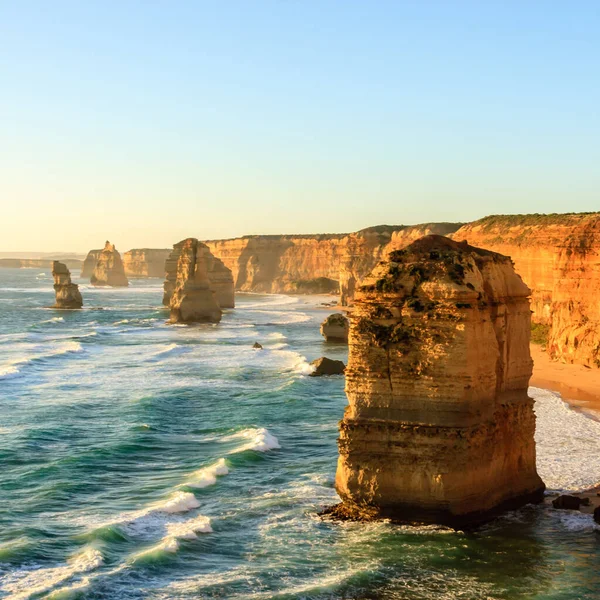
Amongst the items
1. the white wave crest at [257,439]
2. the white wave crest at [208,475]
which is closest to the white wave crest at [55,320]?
the white wave crest at [257,439]

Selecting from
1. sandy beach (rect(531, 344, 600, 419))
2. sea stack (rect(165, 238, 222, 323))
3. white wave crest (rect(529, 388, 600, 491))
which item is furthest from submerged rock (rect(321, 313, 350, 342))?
white wave crest (rect(529, 388, 600, 491))

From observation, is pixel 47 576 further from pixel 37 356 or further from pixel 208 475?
pixel 37 356

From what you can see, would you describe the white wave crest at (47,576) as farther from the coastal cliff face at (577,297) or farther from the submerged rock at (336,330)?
the submerged rock at (336,330)

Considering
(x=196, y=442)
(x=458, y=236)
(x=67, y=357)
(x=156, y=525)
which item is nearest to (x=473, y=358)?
(x=156, y=525)

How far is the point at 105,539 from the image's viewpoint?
19.9 meters

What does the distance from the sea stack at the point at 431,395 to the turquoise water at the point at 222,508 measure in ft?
2.49

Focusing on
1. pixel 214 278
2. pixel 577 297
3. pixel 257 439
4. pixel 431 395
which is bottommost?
pixel 257 439

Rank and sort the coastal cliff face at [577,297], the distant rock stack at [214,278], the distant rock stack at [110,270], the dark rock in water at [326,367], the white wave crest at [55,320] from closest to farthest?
the coastal cliff face at [577,297] → the dark rock in water at [326,367] → the white wave crest at [55,320] → the distant rock stack at [214,278] → the distant rock stack at [110,270]

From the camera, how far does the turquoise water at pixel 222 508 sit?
56.6ft

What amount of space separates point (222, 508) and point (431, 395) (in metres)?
6.53

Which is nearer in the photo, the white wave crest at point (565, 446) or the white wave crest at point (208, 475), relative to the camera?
the white wave crest at point (565, 446)

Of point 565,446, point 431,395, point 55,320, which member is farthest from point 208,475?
point 55,320

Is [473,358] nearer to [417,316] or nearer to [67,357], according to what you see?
[417,316]

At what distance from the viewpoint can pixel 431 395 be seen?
19.8 meters
